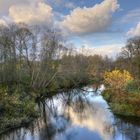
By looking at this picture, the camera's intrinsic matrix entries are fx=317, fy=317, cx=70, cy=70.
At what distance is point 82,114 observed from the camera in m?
42.2

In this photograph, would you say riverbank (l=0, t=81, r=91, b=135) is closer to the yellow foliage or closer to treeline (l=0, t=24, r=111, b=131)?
treeline (l=0, t=24, r=111, b=131)

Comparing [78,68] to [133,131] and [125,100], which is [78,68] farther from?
[133,131]

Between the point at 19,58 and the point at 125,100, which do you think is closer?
the point at 125,100

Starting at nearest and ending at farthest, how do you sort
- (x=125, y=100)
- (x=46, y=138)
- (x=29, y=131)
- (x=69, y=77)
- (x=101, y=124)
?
(x=46, y=138), (x=29, y=131), (x=101, y=124), (x=125, y=100), (x=69, y=77)

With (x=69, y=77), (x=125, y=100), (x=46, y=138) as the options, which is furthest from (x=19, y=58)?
(x=46, y=138)

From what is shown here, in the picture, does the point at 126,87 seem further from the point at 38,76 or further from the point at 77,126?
the point at 38,76

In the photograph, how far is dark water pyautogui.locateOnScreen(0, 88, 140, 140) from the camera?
30.7m

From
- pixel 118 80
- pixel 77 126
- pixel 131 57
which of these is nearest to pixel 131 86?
pixel 118 80

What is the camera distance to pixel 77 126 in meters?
35.1

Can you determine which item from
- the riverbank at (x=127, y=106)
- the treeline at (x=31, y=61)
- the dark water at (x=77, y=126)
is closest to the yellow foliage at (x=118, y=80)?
the dark water at (x=77, y=126)

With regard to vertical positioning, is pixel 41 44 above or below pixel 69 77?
above

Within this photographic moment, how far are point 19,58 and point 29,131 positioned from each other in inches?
1280

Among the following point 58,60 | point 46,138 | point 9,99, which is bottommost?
point 46,138

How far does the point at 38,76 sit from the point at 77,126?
31.8 metres
